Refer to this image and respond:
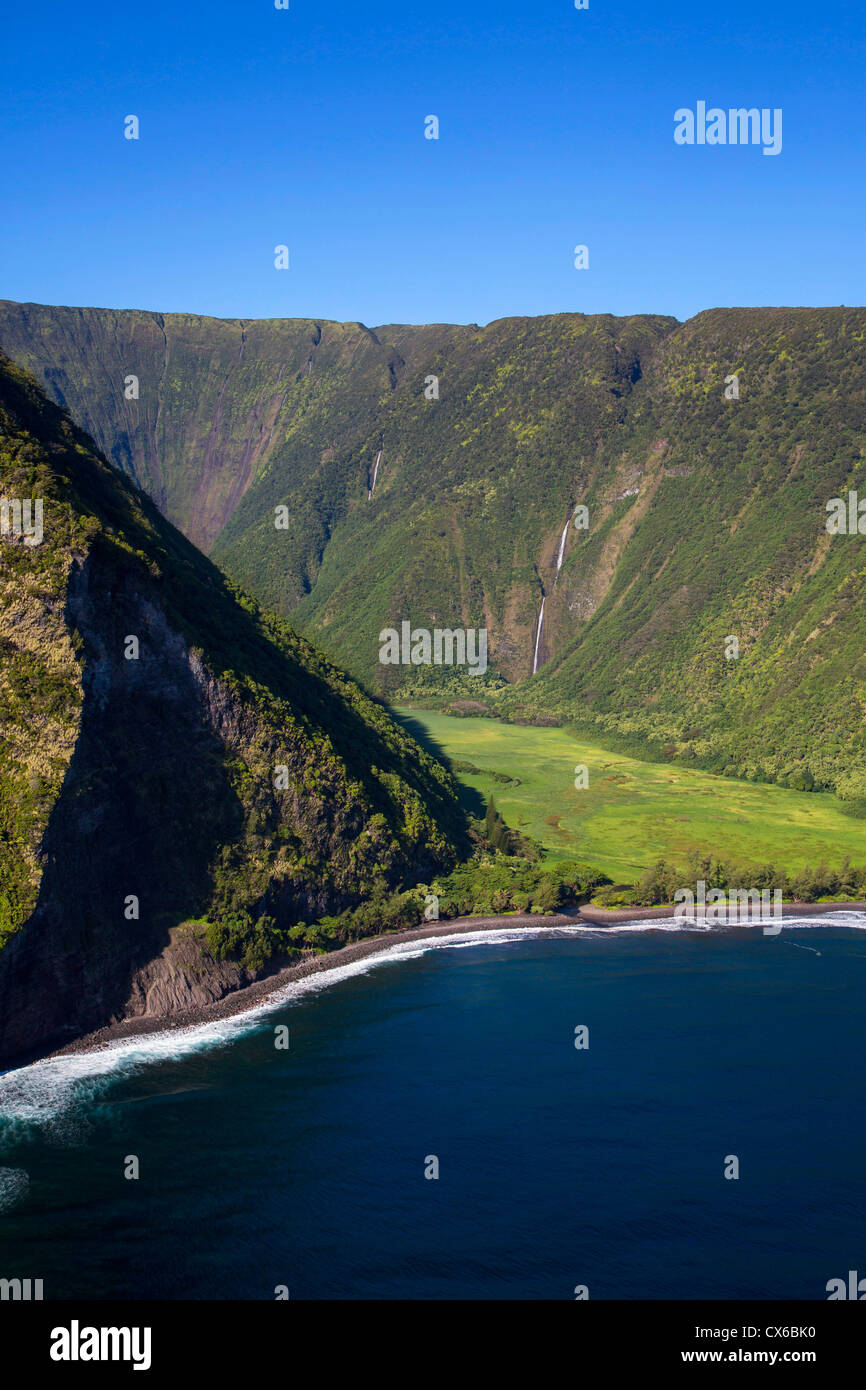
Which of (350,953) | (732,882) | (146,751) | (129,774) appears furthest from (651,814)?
(129,774)

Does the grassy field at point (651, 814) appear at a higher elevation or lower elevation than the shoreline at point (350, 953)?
higher

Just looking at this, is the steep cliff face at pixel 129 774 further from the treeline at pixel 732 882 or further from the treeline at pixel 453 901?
the treeline at pixel 732 882

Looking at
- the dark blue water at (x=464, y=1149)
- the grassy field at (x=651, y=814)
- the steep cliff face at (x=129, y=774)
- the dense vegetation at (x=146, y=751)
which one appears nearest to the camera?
the dark blue water at (x=464, y=1149)

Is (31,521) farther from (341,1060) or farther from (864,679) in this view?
(864,679)

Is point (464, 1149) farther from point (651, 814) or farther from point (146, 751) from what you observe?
point (651, 814)

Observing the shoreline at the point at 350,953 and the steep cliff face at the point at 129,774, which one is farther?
the shoreline at the point at 350,953

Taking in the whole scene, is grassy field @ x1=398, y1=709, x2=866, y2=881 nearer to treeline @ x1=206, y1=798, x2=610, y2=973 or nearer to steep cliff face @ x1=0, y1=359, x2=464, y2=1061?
treeline @ x1=206, y1=798, x2=610, y2=973

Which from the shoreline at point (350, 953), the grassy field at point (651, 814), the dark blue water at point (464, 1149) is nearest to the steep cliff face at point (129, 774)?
the shoreline at point (350, 953)

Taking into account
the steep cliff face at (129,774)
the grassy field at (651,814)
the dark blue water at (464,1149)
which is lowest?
the dark blue water at (464,1149)
